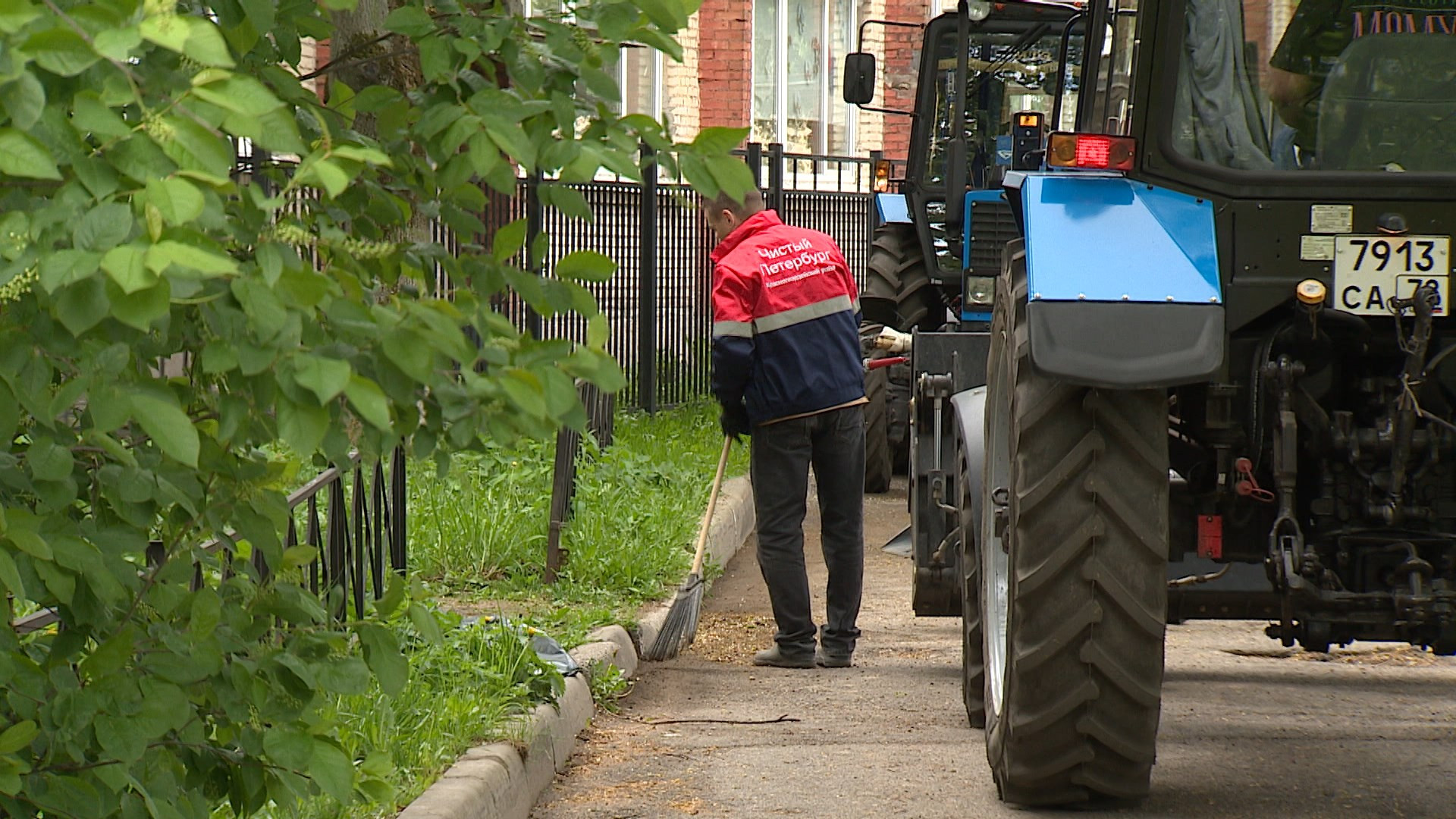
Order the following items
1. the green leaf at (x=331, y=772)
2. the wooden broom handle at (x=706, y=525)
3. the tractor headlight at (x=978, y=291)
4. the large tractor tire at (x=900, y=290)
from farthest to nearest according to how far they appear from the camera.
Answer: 1. the large tractor tire at (x=900, y=290)
2. the tractor headlight at (x=978, y=291)
3. the wooden broom handle at (x=706, y=525)
4. the green leaf at (x=331, y=772)

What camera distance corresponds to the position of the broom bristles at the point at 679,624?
6934 mm

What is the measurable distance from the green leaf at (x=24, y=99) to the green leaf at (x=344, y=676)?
110 centimetres

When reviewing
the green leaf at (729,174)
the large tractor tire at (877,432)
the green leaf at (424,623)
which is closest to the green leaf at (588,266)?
the green leaf at (729,174)

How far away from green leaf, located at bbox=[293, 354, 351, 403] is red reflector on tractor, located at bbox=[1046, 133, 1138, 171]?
3.08 meters

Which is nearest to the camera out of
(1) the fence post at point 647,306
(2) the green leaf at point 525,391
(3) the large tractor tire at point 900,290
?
(2) the green leaf at point 525,391

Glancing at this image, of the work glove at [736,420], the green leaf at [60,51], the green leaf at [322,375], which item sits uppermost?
the green leaf at [60,51]

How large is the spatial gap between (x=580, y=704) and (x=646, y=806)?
0.89 m

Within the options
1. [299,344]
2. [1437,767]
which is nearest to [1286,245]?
[1437,767]

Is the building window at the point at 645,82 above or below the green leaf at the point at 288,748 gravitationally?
above

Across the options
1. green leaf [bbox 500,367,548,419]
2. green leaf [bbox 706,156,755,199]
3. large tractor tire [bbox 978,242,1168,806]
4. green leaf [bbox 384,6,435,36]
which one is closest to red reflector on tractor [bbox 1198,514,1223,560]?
large tractor tire [bbox 978,242,1168,806]

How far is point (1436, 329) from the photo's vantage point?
14.8 feet

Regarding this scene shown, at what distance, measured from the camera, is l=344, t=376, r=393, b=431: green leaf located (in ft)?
5.73

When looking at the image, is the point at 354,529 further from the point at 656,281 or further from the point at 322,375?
the point at 656,281

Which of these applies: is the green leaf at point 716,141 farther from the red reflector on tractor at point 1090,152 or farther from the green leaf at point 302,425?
the red reflector on tractor at point 1090,152
